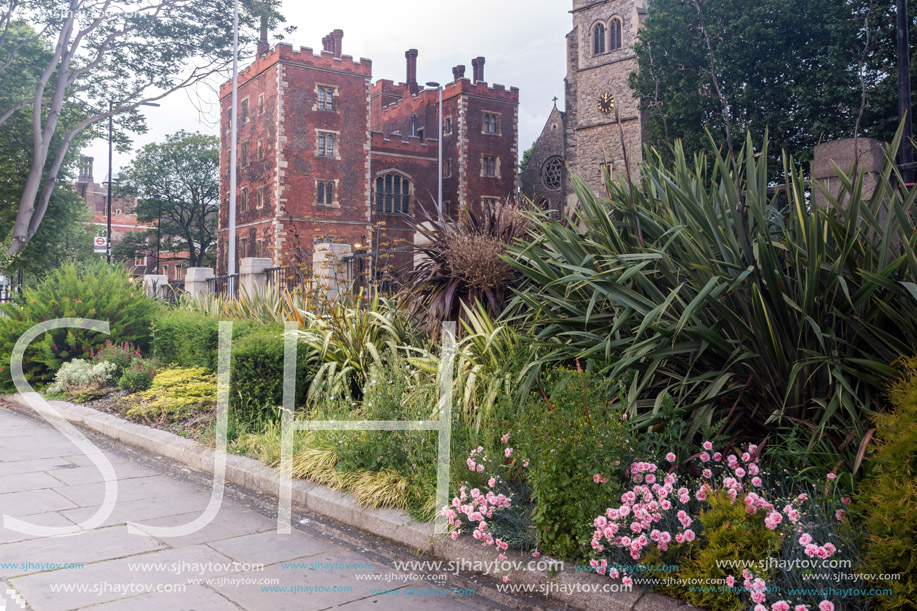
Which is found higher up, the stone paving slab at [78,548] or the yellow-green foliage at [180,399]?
the yellow-green foliage at [180,399]

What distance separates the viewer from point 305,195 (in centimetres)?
3972

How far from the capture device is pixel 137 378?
9.52m

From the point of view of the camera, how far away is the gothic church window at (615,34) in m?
41.2

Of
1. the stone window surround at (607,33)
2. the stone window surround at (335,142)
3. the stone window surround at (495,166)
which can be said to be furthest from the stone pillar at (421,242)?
the stone window surround at (495,166)

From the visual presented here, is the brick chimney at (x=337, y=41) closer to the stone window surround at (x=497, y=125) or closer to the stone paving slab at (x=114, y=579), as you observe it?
the stone window surround at (x=497, y=125)

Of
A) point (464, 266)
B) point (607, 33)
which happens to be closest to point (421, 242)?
point (464, 266)

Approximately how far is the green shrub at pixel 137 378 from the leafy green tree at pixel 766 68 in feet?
54.0

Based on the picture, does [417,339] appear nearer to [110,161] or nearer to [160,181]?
[110,161]

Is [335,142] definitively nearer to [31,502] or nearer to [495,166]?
[495,166]

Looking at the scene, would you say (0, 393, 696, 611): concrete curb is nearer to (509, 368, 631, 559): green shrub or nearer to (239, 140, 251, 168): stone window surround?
(509, 368, 631, 559): green shrub

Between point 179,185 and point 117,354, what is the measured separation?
44.5 metres

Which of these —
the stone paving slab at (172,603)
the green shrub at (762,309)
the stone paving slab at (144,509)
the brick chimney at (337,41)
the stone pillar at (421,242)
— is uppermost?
the brick chimney at (337,41)

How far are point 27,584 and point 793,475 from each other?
13.0ft

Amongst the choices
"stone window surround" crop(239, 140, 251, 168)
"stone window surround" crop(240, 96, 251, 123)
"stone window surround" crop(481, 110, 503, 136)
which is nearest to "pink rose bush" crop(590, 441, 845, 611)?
"stone window surround" crop(239, 140, 251, 168)
